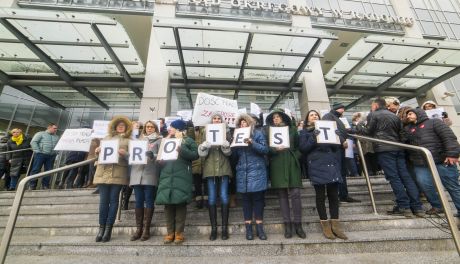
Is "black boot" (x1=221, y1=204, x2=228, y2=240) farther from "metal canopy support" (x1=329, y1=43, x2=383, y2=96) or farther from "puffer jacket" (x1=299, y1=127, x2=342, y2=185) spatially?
"metal canopy support" (x1=329, y1=43, x2=383, y2=96)

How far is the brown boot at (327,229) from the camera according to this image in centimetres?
346

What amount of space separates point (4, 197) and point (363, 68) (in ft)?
43.9

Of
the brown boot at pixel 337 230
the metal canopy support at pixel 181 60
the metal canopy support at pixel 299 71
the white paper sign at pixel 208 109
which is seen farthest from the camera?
the metal canopy support at pixel 299 71

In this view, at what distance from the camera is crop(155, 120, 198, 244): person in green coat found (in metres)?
3.55

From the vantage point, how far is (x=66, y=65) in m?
9.90

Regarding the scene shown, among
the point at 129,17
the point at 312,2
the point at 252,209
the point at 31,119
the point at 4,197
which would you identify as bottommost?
the point at 252,209

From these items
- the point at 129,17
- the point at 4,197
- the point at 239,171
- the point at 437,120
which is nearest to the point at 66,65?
the point at 129,17

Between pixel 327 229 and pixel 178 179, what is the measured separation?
2.34 m

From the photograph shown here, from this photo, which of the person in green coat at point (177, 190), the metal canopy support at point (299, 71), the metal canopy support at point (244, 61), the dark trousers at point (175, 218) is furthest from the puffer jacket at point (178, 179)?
the metal canopy support at point (299, 71)

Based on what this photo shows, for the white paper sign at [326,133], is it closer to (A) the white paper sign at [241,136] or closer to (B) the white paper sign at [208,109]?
(A) the white paper sign at [241,136]

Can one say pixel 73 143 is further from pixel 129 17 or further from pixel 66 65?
pixel 129 17

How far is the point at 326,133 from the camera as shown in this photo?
3.74 m

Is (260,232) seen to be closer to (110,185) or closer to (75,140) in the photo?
(110,185)

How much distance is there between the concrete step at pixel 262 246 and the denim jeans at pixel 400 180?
0.50 metres
